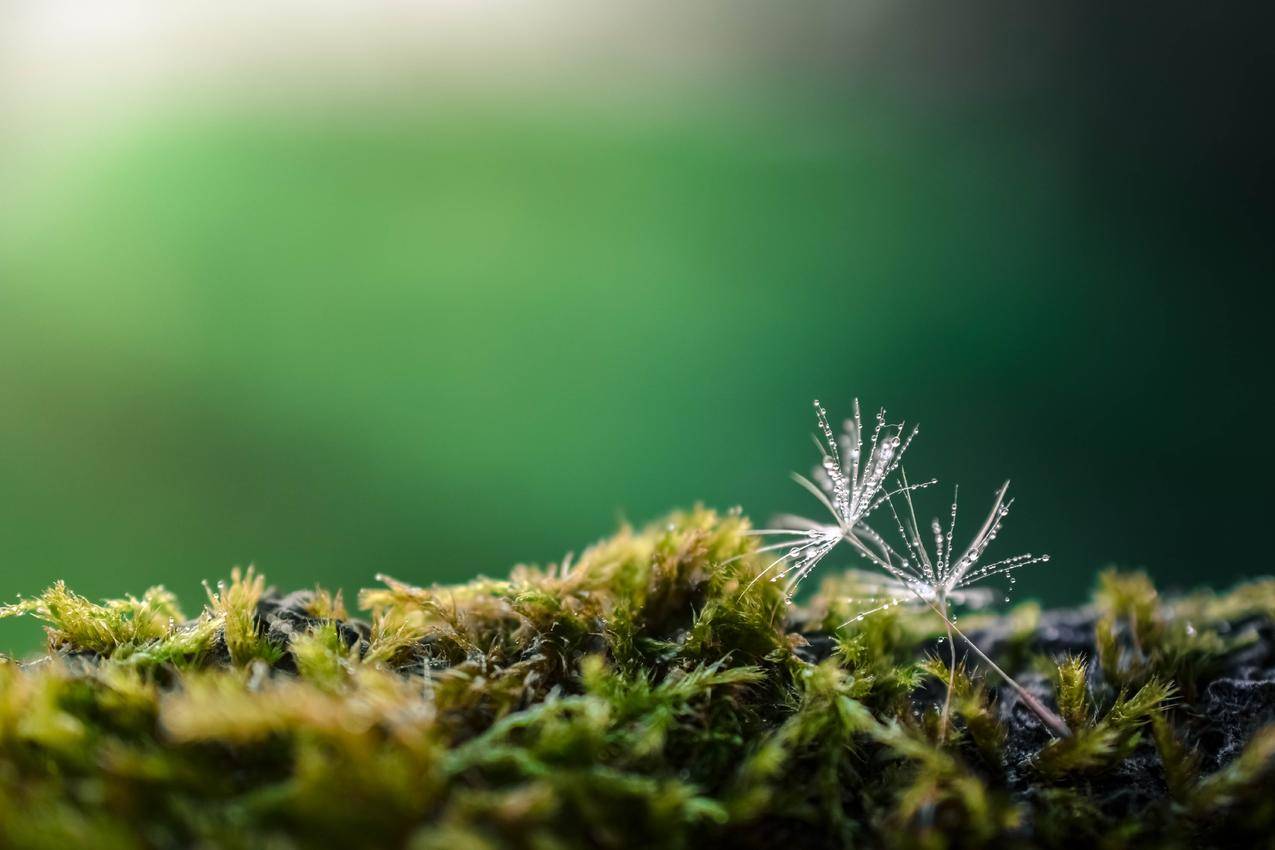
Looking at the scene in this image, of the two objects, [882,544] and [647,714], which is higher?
[882,544]

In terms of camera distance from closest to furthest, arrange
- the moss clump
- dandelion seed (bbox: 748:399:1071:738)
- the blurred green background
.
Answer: the moss clump
dandelion seed (bbox: 748:399:1071:738)
the blurred green background

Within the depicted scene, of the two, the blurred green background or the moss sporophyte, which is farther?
the blurred green background

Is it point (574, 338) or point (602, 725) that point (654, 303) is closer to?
point (574, 338)

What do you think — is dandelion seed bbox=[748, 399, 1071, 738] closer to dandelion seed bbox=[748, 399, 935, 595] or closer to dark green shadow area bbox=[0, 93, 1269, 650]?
dandelion seed bbox=[748, 399, 935, 595]

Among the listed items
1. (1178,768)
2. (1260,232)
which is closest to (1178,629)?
(1178,768)

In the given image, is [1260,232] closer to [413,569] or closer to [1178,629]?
[1178,629]

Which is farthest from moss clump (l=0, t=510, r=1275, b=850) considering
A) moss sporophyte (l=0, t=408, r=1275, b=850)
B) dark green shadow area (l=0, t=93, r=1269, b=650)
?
dark green shadow area (l=0, t=93, r=1269, b=650)

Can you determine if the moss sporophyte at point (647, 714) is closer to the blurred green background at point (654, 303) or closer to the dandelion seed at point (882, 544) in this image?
the dandelion seed at point (882, 544)

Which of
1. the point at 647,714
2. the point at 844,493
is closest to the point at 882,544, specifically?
the point at 844,493
